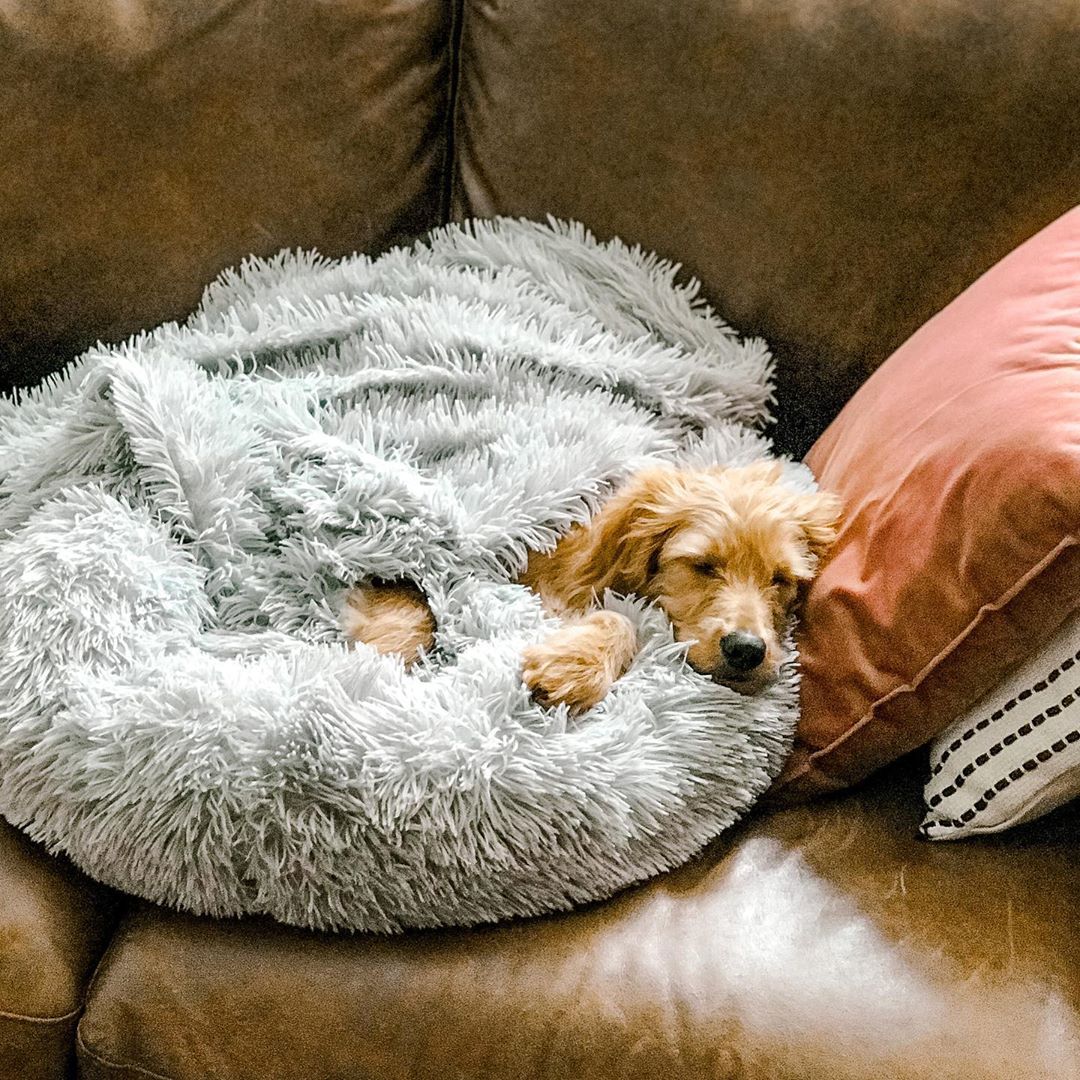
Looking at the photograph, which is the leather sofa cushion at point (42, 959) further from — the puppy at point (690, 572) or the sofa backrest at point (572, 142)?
the sofa backrest at point (572, 142)

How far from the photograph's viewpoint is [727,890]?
1.01m

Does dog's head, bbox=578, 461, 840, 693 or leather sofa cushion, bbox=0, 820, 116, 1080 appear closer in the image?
leather sofa cushion, bbox=0, 820, 116, 1080

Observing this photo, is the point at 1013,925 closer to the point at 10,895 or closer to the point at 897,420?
the point at 897,420

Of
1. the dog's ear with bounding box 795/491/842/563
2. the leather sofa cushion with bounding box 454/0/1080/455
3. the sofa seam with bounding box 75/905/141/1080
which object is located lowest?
the sofa seam with bounding box 75/905/141/1080

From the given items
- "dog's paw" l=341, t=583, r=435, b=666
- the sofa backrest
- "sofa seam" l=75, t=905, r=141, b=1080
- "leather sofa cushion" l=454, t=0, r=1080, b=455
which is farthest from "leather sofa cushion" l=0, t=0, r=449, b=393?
"sofa seam" l=75, t=905, r=141, b=1080

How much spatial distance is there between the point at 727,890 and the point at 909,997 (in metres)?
0.17

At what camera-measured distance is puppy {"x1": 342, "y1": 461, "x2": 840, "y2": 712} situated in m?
1.15

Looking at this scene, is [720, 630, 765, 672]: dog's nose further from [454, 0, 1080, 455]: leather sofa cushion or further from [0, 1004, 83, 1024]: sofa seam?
[0, 1004, 83, 1024]: sofa seam

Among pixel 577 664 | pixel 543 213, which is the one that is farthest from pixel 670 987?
pixel 543 213

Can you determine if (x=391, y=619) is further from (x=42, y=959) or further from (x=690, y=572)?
(x=42, y=959)

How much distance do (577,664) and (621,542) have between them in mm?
211

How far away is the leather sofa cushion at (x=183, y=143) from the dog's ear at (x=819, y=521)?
69cm

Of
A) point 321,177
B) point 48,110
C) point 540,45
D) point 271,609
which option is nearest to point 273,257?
point 321,177

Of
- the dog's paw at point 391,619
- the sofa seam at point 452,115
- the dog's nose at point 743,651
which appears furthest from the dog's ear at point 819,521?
the sofa seam at point 452,115
